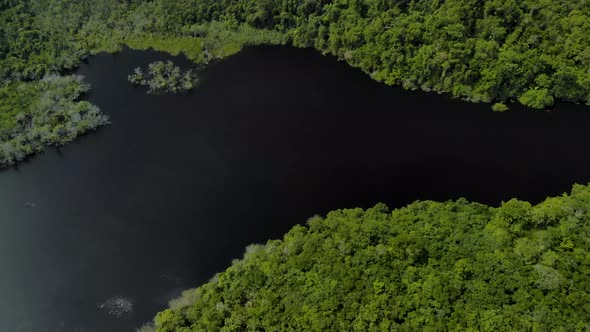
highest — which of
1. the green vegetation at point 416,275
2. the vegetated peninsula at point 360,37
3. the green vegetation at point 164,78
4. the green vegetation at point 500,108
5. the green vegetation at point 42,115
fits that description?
the vegetated peninsula at point 360,37

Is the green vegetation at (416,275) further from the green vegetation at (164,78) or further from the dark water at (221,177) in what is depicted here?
the green vegetation at (164,78)

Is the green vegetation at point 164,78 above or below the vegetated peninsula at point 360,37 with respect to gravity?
below

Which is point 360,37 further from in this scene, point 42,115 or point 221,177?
point 42,115

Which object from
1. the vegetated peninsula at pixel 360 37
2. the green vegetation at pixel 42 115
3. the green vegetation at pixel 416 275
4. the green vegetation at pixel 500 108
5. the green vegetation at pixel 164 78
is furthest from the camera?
the green vegetation at pixel 164 78

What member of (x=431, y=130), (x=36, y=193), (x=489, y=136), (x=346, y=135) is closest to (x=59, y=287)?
(x=36, y=193)

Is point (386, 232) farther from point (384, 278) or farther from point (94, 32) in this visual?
point (94, 32)

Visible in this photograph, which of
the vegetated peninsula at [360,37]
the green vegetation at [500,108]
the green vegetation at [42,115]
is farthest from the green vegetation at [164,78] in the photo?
the green vegetation at [500,108]

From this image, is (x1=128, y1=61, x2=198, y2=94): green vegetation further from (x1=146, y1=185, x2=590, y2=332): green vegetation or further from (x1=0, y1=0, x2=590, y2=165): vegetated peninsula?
(x1=146, y1=185, x2=590, y2=332): green vegetation
